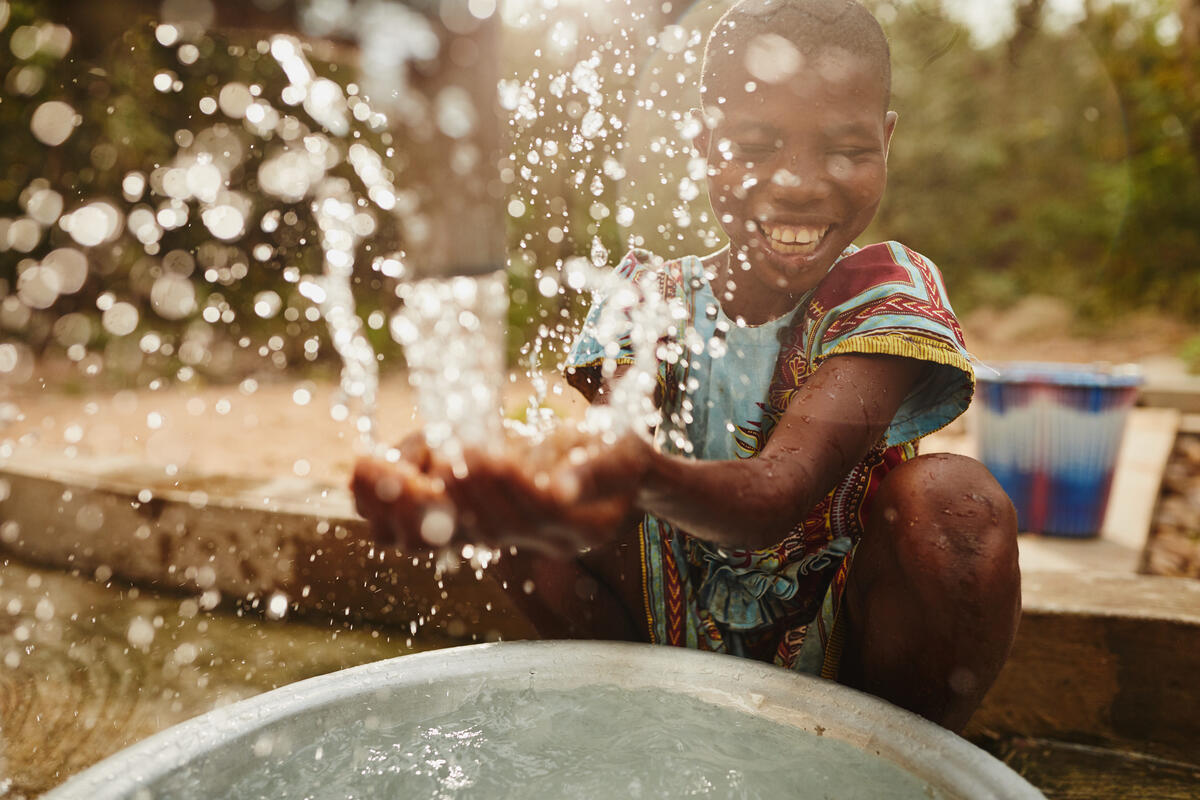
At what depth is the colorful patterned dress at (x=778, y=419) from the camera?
1.50m

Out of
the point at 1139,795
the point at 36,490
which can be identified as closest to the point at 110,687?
the point at 36,490

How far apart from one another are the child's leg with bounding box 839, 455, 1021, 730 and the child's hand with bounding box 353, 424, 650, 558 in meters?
0.57

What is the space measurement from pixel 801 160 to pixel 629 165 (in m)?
0.53

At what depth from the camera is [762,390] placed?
166cm

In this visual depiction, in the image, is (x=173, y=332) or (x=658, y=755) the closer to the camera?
(x=658, y=755)

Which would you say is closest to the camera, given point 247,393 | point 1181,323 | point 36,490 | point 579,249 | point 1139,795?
point 1139,795

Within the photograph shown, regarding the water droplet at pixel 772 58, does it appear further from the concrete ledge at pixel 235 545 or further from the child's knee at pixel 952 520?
the concrete ledge at pixel 235 545

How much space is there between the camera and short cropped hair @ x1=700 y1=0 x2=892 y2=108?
146 centimetres

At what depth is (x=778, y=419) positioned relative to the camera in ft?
5.38

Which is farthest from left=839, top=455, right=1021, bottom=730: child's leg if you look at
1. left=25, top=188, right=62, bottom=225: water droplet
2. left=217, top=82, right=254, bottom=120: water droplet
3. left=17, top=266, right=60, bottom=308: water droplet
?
left=17, top=266, right=60, bottom=308: water droplet

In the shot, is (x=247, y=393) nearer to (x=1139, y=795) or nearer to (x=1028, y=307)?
(x=1139, y=795)

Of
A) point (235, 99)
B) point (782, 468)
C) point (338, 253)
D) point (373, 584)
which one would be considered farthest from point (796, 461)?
point (235, 99)

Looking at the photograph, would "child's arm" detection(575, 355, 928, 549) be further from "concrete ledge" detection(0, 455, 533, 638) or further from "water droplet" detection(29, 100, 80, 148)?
"water droplet" detection(29, 100, 80, 148)

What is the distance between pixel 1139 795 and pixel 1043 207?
15.9m
